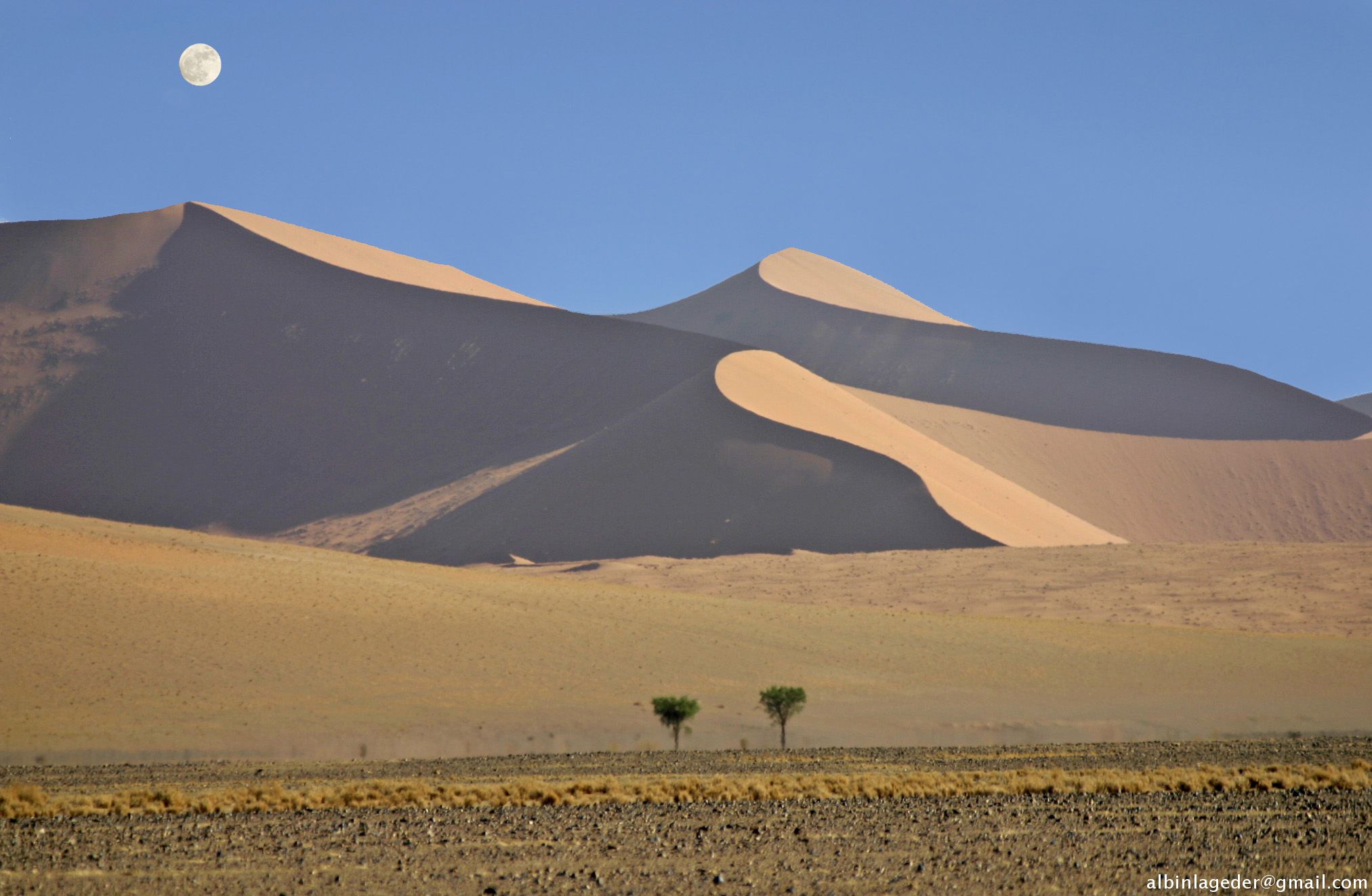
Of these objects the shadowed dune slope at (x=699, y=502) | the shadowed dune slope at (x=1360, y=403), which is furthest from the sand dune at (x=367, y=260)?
the shadowed dune slope at (x=1360, y=403)

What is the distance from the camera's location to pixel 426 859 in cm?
1149

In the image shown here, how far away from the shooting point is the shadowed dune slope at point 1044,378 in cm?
8906

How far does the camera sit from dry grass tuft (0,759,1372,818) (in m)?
15.0

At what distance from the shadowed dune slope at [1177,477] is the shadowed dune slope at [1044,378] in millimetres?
7428

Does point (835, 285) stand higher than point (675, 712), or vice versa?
point (835, 285)

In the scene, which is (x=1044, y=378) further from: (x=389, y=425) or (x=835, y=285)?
(x=389, y=425)

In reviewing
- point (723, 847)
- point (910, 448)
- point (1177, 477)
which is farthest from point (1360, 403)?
point (723, 847)

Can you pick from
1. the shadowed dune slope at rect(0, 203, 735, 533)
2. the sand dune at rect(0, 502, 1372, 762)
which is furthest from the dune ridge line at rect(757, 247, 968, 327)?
the sand dune at rect(0, 502, 1372, 762)

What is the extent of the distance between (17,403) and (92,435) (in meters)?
5.19

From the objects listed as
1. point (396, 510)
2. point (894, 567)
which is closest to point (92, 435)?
point (396, 510)

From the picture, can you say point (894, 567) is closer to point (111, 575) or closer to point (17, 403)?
point (111, 575)

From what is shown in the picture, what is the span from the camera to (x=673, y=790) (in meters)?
16.4

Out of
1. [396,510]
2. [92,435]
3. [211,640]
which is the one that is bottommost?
[211,640]

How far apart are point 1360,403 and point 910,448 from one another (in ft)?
386
